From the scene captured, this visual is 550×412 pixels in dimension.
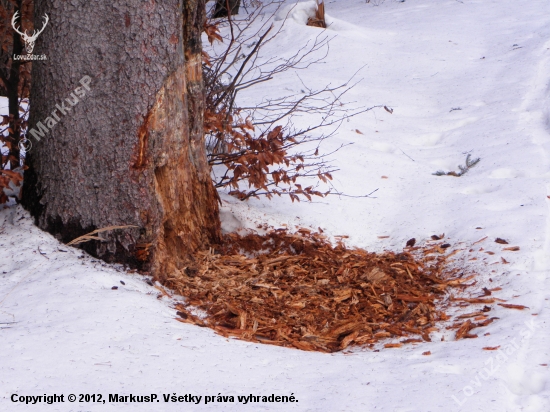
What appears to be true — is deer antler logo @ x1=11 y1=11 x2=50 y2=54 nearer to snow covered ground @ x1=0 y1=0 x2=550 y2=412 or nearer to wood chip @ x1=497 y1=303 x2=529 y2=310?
snow covered ground @ x1=0 y1=0 x2=550 y2=412

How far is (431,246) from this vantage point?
13.8 feet

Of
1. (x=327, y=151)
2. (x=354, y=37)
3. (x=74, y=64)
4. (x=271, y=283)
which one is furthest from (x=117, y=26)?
(x=354, y=37)

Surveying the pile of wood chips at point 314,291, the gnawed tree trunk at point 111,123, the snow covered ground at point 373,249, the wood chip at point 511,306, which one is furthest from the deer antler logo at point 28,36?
the wood chip at point 511,306

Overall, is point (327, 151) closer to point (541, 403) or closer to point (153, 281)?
point (153, 281)

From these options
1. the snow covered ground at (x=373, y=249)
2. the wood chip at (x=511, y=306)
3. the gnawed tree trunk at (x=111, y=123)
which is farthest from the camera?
the gnawed tree trunk at (x=111, y=123)

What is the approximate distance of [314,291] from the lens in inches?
144

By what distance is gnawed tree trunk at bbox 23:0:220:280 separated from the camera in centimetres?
333

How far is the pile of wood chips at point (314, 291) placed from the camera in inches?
126

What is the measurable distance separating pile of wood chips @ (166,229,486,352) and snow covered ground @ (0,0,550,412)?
0.62 ft

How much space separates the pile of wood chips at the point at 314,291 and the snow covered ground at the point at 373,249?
7.5 inches

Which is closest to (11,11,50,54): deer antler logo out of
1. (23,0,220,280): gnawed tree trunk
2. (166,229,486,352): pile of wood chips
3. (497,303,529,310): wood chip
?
(23,0,220,280): gnawed tree trunk

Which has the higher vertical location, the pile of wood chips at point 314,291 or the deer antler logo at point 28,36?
the deer antler logo at point 28,36

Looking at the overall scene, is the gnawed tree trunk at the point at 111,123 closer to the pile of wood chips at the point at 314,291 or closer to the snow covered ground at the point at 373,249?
the snow covered ground at the point at 373,249

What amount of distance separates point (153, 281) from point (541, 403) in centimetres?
212
